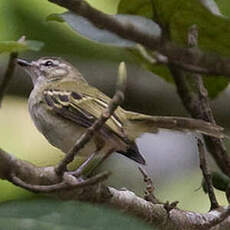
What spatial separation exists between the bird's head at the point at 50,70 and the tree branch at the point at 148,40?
99.3 inches

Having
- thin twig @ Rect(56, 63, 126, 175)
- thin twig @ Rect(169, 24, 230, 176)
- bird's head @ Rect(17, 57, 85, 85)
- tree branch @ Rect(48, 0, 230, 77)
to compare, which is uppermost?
tree branch @ Rect(48, 0, 230, 77)

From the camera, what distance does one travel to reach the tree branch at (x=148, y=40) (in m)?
1.34

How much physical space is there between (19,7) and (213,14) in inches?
59.5

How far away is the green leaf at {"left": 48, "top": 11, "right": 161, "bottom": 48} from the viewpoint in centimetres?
158

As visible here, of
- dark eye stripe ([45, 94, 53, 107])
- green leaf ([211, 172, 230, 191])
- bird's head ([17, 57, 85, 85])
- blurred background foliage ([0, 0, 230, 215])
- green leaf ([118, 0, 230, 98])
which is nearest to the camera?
green leaf ([118, 0, 230, 98])

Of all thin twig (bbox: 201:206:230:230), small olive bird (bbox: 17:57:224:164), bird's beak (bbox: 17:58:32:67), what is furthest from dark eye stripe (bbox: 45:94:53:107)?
thin twig (bbox: 201:206:230:230)

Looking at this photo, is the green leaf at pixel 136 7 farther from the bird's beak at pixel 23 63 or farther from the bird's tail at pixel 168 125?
the bird's beak at pixel 23 63

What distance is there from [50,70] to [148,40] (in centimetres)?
277

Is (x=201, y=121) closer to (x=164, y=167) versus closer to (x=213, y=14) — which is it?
(x=213, y=14)

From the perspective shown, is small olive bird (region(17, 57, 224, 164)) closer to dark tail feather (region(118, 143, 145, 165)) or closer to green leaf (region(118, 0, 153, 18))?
dark tail feather (region(118, 143, 145, 165))

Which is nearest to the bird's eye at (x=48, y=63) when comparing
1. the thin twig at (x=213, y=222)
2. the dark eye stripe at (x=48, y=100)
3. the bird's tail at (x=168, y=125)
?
the dark eye stripe at (x=48, y=100)

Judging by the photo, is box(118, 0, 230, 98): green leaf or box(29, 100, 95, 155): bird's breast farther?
box(29, 100, 95, 155): bird's breast

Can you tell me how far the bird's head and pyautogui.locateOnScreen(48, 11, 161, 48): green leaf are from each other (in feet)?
6.97

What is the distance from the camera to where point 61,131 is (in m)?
3.06
